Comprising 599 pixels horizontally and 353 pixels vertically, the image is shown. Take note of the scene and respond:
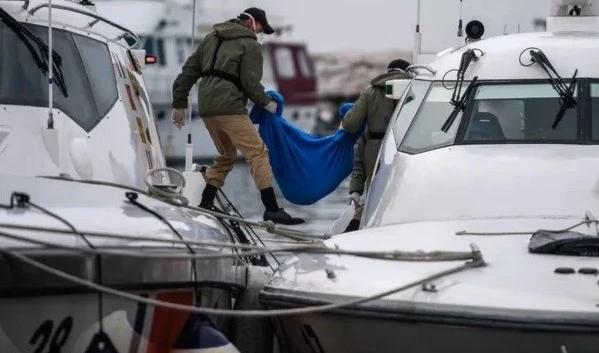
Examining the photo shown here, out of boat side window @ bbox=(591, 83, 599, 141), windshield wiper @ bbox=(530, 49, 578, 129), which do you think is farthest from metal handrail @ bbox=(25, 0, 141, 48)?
boat side window @ bbox=(591, 83, 599, 141)

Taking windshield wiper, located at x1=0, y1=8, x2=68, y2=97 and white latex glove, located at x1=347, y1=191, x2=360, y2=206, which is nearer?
windshield wiper, located at x1=0, y1=8, x2=68, y2=97

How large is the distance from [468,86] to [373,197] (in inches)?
36.4

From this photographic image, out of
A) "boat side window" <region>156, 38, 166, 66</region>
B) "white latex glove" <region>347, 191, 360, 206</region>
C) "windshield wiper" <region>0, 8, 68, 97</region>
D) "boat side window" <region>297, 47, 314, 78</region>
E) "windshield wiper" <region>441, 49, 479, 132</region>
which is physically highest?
"windshield wiper" <region>0, 8, 68, 97</region>

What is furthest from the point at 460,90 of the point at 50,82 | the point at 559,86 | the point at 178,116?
the point at 50,82

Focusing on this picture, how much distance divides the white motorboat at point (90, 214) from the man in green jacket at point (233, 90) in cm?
92

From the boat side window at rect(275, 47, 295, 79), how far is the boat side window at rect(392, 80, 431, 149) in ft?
138

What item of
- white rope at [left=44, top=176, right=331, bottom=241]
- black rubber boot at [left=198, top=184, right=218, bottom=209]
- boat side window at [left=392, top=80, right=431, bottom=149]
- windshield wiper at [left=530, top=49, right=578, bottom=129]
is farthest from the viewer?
black rubber boot at [left=198, top=184, right=218, bottom=209]

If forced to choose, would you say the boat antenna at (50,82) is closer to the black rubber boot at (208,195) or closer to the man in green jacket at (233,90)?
the man in green jacket at (233,90)

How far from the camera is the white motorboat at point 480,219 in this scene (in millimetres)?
8812

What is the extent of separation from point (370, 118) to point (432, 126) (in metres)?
2.13

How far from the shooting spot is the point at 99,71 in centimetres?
1080

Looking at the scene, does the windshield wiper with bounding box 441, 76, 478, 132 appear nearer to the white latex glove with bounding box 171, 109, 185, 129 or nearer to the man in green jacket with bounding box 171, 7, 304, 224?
the man in green jacket with bounding box 171, 7, 304, 224

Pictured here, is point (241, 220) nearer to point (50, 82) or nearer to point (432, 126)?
point (50, 82)

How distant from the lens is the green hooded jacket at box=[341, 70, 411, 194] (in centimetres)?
1322
